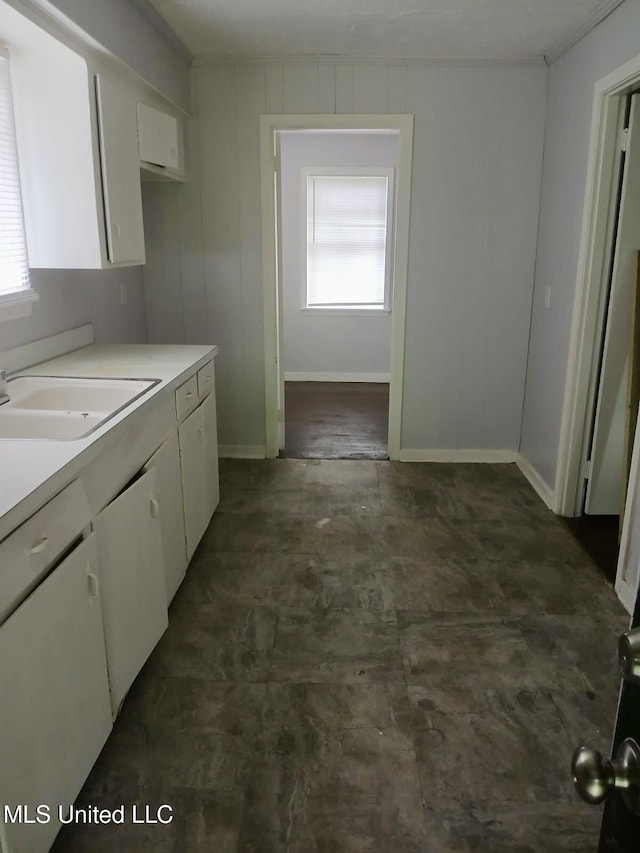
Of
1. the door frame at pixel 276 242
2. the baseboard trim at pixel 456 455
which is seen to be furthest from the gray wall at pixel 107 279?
the baseboard trim at pixel 456 455

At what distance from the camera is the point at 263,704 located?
2.08 meters

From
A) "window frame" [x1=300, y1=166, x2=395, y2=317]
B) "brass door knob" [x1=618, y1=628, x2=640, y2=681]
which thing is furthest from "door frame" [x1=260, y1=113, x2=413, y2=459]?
"brass door knob" [x1=618, y1=628, x2=640, y2=681]

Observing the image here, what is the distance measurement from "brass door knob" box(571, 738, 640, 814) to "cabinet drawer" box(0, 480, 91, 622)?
1073 mm

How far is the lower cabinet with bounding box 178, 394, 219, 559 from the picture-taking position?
8.98ft

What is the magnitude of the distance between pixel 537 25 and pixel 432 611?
9.32 ft

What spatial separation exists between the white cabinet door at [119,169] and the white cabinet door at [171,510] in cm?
90

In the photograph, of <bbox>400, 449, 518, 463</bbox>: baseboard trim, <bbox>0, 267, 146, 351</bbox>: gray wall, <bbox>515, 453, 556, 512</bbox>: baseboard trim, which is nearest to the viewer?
<bbox>0, 267, 146, 351</bbox>: gray wall

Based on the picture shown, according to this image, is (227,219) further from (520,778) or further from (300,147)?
(520,778)

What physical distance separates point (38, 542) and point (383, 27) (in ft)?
9.90

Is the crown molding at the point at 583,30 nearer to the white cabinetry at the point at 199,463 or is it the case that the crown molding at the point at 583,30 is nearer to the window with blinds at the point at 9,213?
the white cabinetry at the point at 199,463

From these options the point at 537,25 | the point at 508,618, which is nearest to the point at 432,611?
the point at 508,618

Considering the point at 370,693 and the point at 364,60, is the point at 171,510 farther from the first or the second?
the point at 364,60

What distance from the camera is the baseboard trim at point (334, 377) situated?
21.7 feet

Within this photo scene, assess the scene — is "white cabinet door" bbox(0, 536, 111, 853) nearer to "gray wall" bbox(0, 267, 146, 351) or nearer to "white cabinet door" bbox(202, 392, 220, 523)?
"gray wall" bbox(0, 267, 146, 351)
